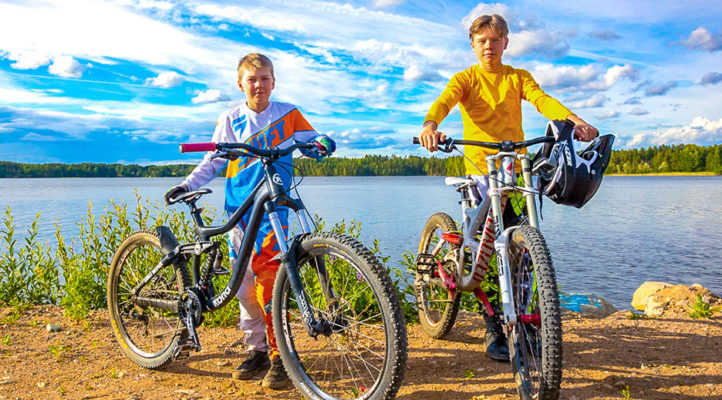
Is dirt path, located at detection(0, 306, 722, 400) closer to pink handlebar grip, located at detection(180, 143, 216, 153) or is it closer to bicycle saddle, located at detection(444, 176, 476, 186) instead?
bicycle saddle, located at detection(444, 176, 476, 186)

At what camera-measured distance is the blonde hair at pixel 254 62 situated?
398 centimetres

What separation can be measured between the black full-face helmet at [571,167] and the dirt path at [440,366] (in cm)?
148

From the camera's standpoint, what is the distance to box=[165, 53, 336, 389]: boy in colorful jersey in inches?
157

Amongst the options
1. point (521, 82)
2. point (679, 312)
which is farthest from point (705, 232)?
point (521, 82)

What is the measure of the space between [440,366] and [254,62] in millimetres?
2854

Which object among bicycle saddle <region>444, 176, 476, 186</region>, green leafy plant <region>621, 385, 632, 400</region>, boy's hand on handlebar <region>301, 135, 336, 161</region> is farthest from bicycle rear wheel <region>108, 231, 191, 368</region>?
green leafy plant <region>621, 385, 632, 400</region>

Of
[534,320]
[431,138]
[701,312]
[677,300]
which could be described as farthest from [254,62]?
[677,300]

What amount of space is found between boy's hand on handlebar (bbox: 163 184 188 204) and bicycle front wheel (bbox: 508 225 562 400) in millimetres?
2502

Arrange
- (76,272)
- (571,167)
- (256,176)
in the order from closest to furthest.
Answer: (571,167), (256,176), (76,272)

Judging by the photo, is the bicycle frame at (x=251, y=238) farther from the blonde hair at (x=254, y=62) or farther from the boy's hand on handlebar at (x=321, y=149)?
the blonde hair at (x=254, y=62)

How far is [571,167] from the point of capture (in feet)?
10.5

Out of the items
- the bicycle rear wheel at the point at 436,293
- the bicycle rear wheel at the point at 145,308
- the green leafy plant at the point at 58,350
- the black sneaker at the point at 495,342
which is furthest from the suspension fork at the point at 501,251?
the green leafy plant at the point at 58,350

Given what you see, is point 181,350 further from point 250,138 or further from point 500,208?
point 500,208

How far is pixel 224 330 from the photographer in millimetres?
5508
